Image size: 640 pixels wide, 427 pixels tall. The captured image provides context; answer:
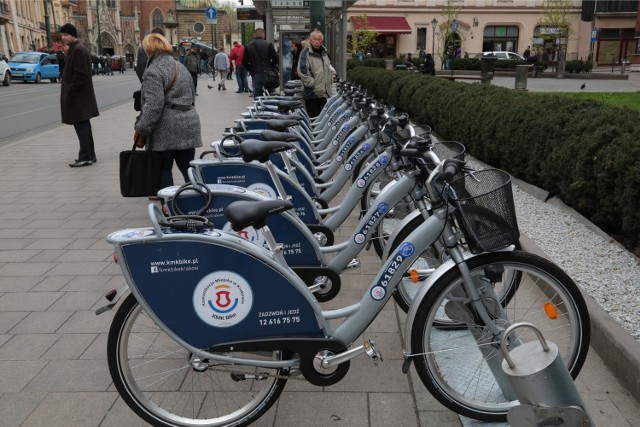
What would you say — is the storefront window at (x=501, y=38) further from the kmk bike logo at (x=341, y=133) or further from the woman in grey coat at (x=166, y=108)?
the woman in grey coat at (x=166, y=108)

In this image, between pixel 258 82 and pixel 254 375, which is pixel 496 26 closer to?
pixel 258 82

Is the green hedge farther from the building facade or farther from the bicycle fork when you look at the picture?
the building facade

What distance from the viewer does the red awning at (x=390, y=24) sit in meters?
47.2

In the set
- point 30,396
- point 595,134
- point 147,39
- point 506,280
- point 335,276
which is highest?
point 147,39

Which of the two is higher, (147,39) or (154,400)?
(147,39)

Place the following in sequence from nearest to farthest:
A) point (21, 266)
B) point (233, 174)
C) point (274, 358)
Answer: point (274, 358) → point (233, 174) → point (21, 266)

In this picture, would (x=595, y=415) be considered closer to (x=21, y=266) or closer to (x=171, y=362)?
(x=171, y=362)

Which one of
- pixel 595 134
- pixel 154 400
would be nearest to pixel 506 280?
pixel 154 400

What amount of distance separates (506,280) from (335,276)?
45.4 inches

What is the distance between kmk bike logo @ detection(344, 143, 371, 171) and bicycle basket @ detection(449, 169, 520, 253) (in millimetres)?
2511

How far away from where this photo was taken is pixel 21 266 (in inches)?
194

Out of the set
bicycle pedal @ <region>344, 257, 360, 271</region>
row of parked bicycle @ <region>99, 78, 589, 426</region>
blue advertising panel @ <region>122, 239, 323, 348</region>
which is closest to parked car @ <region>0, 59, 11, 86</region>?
bicycle pedal @ <region>344, 257, 360, 271</region>

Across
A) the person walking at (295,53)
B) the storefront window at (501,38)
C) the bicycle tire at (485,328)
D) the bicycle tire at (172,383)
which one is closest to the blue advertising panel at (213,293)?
the bicycle tire at (172,383)

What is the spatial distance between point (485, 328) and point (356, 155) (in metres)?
2.64
